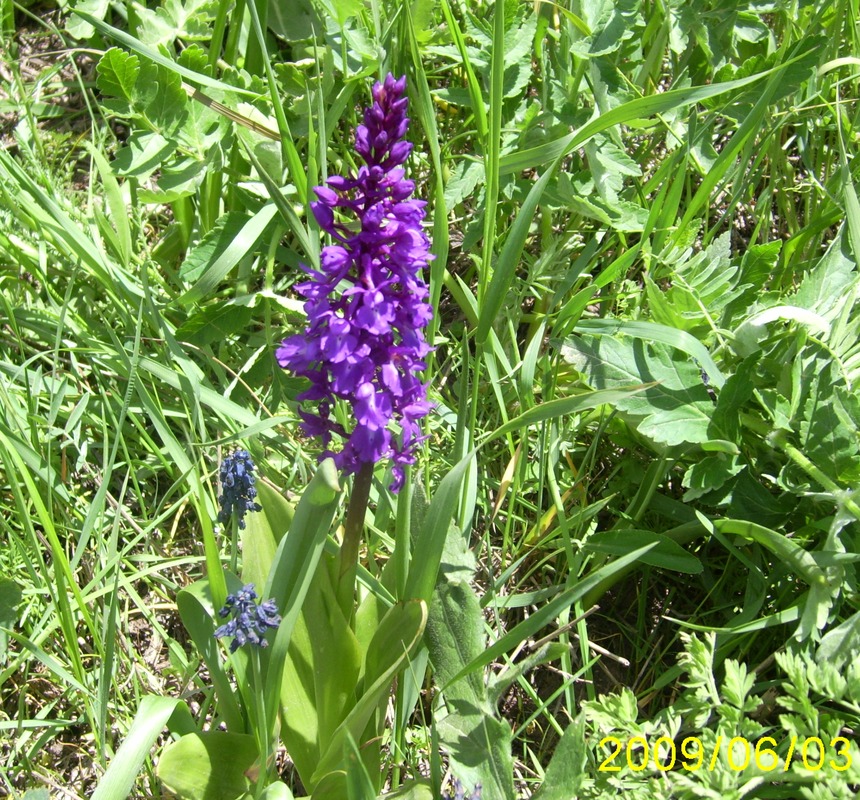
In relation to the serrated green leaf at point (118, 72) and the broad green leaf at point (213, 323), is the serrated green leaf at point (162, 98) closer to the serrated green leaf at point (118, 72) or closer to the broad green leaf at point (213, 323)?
the serrated green leaf at point (118, 72)

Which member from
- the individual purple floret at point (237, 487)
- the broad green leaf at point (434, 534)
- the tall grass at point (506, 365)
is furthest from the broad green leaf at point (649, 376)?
the individual purple floret at point (237, 487)

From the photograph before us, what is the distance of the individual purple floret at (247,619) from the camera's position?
1.66 meters

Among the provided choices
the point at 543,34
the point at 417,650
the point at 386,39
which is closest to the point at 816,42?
the point at 543,34

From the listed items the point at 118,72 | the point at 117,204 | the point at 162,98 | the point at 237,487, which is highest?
the point at 118,72

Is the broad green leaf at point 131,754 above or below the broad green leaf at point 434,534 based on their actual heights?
below

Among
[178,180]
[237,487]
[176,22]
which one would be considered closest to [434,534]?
[237,487]

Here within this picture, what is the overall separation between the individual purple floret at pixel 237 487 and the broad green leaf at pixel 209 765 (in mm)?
488

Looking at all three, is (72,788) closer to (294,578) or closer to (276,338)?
(294,578)

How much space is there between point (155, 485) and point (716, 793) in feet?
6.58

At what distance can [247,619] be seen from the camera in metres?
1.66

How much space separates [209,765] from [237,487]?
62cm

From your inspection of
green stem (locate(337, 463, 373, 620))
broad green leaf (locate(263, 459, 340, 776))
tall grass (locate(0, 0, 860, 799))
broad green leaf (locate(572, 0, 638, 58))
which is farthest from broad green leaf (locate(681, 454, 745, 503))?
broad green leaf (locate(572, 0, 638, 58))

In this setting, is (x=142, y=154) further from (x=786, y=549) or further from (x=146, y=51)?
(x=786, y=549)

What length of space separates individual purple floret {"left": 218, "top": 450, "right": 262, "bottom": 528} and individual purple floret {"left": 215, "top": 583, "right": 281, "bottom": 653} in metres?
0.26
